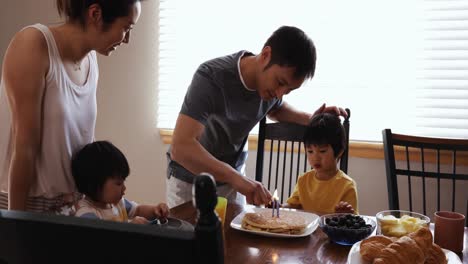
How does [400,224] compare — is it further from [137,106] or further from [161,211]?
[137,106]

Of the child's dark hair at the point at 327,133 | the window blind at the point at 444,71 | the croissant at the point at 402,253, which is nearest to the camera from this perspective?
the croissant at the point at 402,253

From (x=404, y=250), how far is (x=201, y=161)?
0.80 meters

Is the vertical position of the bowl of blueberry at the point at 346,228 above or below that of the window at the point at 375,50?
below

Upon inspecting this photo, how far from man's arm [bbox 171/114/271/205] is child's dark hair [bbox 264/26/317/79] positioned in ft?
1.27

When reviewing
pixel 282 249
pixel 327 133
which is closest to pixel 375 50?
pixel 327 133

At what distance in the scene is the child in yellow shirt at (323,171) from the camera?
1.87m

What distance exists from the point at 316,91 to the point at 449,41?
0.72 meters

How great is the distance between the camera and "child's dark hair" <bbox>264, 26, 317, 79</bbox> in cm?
165

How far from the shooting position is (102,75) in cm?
323

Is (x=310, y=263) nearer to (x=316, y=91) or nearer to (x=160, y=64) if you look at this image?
(x=316, y=91)

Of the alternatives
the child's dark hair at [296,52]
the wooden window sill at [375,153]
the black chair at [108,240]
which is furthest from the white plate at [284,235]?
the wooden window sill at [375,153]

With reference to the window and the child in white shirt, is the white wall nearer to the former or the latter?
the window

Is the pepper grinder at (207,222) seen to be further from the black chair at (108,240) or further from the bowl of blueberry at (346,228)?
the bowl of blueberry at (346,228)

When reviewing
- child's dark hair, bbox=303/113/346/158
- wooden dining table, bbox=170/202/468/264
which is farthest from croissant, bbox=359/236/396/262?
child's dark hair, bbox=303/113/346/158
